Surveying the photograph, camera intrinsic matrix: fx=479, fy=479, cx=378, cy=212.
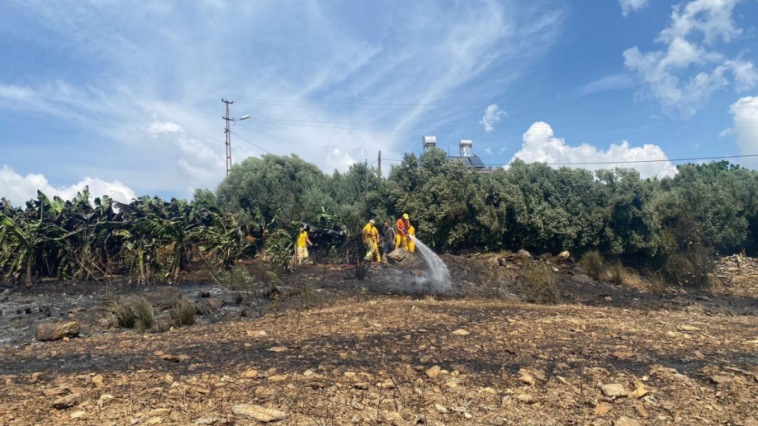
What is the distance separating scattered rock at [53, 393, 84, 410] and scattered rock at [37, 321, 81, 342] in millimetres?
3320

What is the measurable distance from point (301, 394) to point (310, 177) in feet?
60.2

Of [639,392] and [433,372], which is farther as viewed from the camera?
[433,372]

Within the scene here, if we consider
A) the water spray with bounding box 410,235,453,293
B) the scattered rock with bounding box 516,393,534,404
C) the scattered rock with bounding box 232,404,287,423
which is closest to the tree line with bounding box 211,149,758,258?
the water spray with bounding box 410,235,453,293

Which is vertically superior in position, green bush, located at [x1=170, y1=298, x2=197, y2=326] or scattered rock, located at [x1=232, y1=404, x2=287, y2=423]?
green bush, located at [x1=170, y1=298, x2=197, y2=326]

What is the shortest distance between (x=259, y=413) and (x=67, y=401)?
1.61 meters

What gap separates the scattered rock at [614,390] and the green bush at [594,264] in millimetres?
11366

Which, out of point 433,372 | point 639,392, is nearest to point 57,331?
point 433,372

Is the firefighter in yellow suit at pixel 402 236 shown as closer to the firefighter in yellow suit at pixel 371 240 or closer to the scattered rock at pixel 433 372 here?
the firefighter in yellow suit at pixel 371 240

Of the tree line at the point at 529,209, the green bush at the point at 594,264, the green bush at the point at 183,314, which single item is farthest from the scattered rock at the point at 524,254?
the green bush at the point at 183,314

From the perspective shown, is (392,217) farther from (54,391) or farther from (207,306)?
(54,391)

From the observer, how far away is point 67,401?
391 centimetres

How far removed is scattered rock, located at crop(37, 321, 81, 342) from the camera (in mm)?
6750

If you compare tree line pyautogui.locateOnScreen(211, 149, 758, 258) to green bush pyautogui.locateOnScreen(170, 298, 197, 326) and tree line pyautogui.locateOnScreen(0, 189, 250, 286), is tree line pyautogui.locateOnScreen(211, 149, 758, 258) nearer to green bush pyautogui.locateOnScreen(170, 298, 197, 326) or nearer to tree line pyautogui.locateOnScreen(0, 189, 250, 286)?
tree line pyautogui.locateOnScreen(0, 189, 250, 286)

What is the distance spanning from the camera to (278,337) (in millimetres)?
6445
